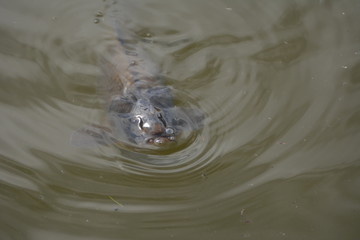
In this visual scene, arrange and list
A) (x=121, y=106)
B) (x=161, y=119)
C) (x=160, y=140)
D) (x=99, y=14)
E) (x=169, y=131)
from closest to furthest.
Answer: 1. (x=160, y=140)
2. (x=169, y=131)
3. (x=161, y=119)
4. (x=121, y=106)
5. (x=99, y=14)

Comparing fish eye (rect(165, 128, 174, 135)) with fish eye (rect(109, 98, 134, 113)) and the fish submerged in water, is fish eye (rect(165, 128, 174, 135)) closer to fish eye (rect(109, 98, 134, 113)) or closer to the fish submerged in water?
the fish submerged in water

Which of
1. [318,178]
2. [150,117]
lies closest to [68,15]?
[150,117]

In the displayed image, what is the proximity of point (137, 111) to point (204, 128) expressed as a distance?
66cm

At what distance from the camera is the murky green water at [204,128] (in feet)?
12.4

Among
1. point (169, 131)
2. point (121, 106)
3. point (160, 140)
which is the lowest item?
point (160, 140)

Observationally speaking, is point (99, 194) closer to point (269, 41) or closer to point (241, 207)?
point (241, 207)

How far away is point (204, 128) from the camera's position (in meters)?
4.47

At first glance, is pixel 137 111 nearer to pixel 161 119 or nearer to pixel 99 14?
pixel 161 119

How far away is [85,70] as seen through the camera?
16.8 feet

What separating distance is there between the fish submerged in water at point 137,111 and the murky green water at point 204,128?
0.41 ft

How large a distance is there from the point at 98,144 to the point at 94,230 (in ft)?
2.90

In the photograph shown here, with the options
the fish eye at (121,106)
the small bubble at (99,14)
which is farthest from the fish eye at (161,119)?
the small bubble at (99,14)

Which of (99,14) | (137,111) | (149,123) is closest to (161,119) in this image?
(149,123)

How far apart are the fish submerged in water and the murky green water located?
4.9 inches
